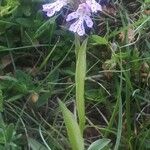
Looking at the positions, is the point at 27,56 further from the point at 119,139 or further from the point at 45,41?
the point at 119,139

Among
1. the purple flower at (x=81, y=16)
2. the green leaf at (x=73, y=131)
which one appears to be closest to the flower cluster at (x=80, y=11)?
the purple flower at (x=81, y=16)

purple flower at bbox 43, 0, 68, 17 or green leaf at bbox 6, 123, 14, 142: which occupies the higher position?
purple flower at bbox 43, 0, 68, 17

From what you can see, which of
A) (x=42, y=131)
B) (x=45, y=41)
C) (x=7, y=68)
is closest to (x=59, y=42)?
(x=45, y=41)

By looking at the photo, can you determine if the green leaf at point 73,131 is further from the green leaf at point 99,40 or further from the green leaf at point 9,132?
the green leaf at point 99,40

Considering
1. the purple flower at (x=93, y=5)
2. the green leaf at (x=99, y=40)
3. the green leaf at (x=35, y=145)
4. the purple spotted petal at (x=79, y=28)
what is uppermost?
the purple flower at (x=93, y=5)

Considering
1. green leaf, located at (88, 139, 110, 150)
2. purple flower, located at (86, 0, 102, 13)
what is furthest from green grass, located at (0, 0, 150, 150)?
purple flower, located at (86, 0, 102, 13)

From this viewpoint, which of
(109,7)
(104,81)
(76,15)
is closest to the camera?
(76,15)

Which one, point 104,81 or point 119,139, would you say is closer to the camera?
point 119,139

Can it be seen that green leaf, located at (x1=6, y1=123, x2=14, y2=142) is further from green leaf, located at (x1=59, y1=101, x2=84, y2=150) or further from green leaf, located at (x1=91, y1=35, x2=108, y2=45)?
green leaf, located at (x1=91, y1=35, x2=108, y2=45)
